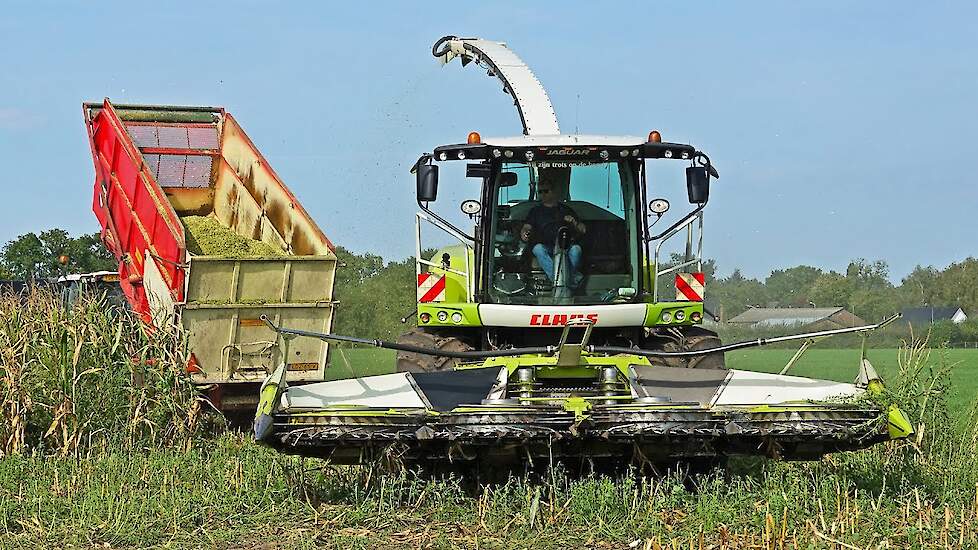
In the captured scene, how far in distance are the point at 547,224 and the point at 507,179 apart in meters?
0.40

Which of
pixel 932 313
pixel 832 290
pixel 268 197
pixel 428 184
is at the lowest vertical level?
pixel 428 184

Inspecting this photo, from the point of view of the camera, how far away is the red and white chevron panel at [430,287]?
8.60 m

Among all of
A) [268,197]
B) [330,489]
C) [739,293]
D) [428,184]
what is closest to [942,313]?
[739,293]

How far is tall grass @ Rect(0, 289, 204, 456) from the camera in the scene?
881cm

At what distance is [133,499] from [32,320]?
10.4 ft

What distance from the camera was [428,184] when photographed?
25.7ft

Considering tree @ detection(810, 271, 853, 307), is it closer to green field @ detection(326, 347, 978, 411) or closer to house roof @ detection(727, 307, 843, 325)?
house roof @ detection(727, 307, 843, 325)

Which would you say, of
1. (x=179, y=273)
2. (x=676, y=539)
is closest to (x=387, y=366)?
(x=179, y=273)

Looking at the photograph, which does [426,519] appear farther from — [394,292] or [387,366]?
[394,292]

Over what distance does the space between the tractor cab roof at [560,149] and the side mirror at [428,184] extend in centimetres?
21

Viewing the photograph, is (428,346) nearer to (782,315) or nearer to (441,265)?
(441,265)

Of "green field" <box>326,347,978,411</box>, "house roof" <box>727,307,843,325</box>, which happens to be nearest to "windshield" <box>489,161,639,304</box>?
"green field" <box>326,347,978,411</box>

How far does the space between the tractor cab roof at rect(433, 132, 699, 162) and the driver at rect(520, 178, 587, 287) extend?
0.23 meters

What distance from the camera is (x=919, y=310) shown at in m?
38.2
